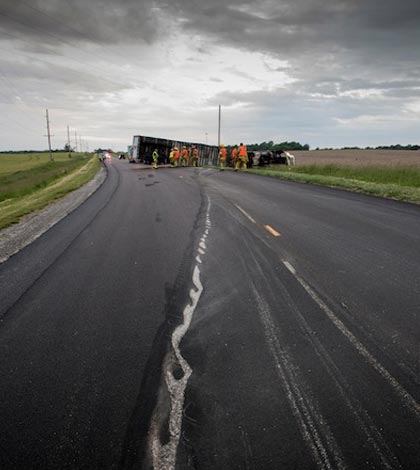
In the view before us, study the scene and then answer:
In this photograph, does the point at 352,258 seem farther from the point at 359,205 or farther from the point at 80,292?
the point at 359,205

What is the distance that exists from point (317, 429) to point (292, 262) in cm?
354

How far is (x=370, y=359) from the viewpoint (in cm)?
311

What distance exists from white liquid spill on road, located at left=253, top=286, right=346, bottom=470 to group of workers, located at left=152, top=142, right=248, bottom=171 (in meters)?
28.6

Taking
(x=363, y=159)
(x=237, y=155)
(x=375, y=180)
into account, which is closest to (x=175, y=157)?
(x=237, y=155)

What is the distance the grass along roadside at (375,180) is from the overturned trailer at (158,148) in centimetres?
1607

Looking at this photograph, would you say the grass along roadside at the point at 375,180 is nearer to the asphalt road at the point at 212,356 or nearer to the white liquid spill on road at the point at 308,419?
the asphalt road at the point at 212,356

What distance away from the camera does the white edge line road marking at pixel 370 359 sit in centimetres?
259

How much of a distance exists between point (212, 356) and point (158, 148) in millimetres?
35715

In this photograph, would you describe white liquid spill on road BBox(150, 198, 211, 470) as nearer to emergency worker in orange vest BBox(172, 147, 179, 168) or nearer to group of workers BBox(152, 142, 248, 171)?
group of workers BBox(152, 142, 248, 171)

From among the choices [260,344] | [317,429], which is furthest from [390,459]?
[260,344]

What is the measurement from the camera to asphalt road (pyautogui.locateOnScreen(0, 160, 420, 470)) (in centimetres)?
225

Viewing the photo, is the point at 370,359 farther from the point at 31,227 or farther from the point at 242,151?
the point at 242,151

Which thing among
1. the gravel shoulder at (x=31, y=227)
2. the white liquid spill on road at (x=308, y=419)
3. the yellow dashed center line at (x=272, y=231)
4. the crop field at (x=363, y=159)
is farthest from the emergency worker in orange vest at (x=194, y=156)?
the white liquid spill on road at (x=308, y=419)

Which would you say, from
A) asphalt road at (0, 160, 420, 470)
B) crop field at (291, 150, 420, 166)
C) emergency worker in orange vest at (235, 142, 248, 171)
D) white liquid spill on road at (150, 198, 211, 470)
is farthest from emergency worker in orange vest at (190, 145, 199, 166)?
white liquid spill on road at (150, 198, 211, 470)
